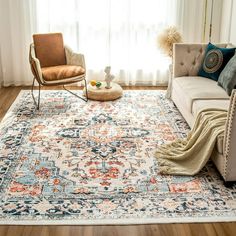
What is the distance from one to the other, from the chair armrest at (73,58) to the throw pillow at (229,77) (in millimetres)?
1792

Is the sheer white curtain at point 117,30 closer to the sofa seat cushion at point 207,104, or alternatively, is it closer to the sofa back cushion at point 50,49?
the sofa back cushion at point 50,49

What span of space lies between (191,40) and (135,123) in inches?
78.8

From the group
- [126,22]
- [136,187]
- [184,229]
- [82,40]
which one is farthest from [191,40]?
[184,229]

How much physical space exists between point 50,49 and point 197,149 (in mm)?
2633

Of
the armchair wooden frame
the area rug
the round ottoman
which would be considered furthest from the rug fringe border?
the round ottoman

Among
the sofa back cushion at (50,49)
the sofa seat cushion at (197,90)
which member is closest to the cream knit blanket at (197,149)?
the sofa seat cushion at (197,90)

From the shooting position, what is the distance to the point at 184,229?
2.62 m

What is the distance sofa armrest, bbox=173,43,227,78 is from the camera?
4.79 meters

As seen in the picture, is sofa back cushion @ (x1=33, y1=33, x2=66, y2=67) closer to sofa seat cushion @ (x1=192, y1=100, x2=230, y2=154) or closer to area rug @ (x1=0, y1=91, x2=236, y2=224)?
area rug @ (x1=0, y1=91, x2=236, y2=224)

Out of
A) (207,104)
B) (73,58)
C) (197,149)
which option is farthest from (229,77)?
(73,58)

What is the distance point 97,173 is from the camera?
3.34m

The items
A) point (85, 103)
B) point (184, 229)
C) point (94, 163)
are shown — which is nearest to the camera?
point (184, 229)

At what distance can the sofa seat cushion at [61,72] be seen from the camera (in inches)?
191

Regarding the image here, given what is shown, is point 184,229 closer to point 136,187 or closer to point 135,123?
point 136,187
